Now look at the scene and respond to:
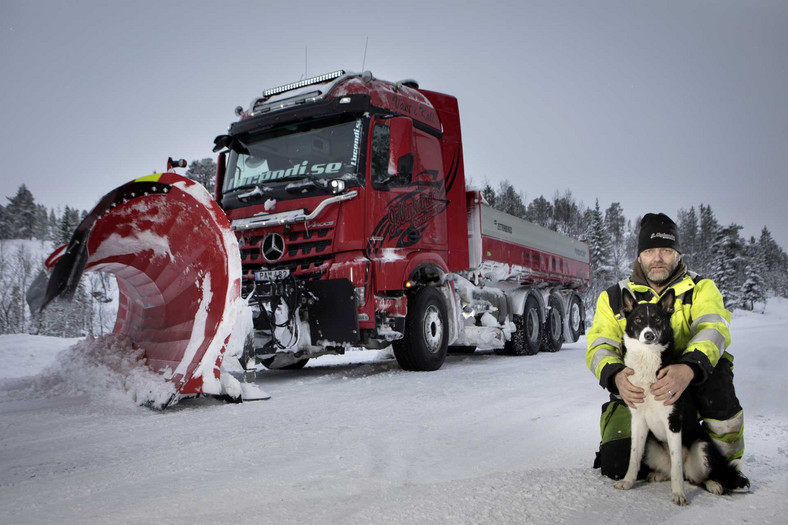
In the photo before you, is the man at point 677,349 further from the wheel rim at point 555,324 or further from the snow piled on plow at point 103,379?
the wheel rim at point 555,324

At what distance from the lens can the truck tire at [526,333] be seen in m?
10.5

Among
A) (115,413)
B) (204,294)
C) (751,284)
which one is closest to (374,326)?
(204,294)

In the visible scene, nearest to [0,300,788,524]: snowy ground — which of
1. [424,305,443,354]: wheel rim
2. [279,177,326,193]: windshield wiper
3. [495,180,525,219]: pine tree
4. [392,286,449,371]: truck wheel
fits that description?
[392,286,449,371]: truck wheel

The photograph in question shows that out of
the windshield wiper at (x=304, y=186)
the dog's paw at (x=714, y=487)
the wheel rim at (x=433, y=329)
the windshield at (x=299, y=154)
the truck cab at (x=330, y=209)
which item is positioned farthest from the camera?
the wheel rim at (x=433, y=329)

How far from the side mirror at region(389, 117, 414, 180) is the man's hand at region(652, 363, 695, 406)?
4601 mm

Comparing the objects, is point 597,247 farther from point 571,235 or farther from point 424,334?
point 424,334

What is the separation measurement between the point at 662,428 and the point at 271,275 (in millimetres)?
4586

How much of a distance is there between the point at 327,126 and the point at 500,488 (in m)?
5.00

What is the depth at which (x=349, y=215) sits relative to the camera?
6.14 meters

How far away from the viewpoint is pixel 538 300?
37.2ft

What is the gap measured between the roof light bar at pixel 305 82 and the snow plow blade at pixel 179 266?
277 centimetres

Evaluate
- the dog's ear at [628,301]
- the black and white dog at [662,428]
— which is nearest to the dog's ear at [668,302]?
the black and white dog at [662,428]

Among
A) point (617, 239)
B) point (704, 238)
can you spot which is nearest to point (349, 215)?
point (617, 239)

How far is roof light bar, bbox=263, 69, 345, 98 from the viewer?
678cm
